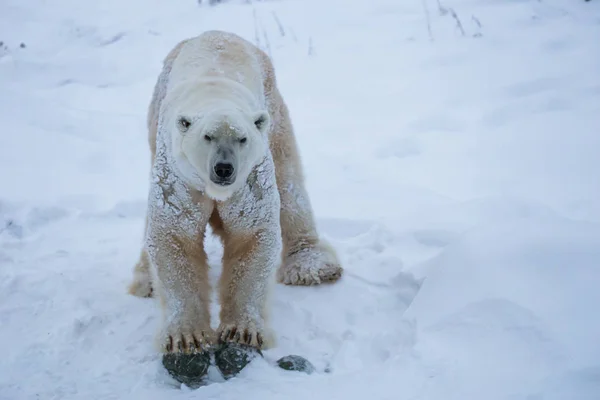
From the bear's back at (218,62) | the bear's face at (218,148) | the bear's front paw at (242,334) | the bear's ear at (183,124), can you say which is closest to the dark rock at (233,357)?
the bear's front paw at (242,334)

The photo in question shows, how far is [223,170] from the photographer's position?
2508 millimetres

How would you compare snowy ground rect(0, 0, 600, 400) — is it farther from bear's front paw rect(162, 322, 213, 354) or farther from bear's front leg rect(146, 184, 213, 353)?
bear's front leg rect(146, 184, 213, 353)

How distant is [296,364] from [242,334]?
30 cm

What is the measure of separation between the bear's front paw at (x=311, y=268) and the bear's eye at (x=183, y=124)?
1.28 m

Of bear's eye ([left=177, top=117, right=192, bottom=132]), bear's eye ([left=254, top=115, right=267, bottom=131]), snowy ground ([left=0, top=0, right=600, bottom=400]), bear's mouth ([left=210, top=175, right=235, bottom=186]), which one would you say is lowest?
snowy ground ([left=0, top=0, right=600, bottom=400])

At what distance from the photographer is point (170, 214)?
2891mm

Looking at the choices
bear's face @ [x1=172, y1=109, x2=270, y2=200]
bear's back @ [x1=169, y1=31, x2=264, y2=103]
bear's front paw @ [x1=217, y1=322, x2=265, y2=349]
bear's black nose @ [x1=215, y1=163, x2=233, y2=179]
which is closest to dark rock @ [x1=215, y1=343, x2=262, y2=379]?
bear's front paw @ [x1=217, y1=322, x2=265, y2=349]

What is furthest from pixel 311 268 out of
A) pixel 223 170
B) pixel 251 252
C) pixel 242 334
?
pixel 223 170

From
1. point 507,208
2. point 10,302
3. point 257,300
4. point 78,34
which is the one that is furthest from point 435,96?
point 78,34

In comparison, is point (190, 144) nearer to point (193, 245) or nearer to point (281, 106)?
point (193, 245)

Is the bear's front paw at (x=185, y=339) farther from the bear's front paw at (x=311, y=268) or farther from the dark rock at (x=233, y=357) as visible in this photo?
the bear's front paw at (x=311, y=268)

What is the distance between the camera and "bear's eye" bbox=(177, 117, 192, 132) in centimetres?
270

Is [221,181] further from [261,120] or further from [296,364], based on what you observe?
A: [296,364]

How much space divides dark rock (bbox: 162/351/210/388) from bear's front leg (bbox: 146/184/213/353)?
0.51ft
